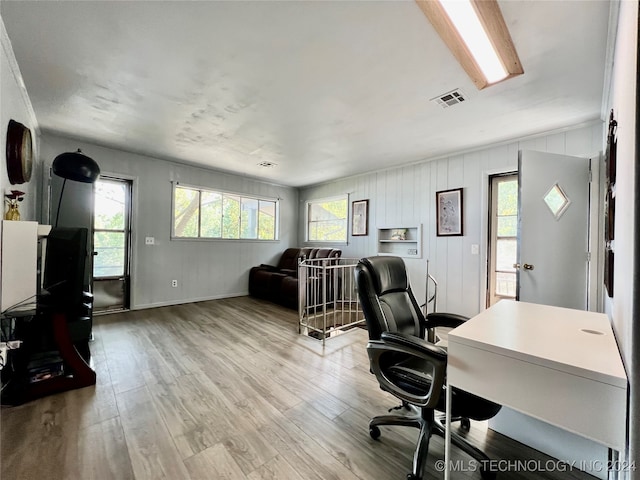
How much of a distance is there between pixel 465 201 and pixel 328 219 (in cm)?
288

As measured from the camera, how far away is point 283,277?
493 centimetres

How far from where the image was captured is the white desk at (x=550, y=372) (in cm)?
80

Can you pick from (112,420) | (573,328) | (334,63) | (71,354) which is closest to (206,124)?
(334,63)

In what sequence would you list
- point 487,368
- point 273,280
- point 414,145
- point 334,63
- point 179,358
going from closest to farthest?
1. point 487,368
2. point 334,63
3. point 179,358
4. point 414,145
5. point 273,280

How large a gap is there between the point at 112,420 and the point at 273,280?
3381 millimetres

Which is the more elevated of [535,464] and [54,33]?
[54,33]

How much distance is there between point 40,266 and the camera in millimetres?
2240

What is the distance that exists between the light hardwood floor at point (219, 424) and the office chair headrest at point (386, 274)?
2.90 ft

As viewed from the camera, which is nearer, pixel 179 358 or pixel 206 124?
pixel 179 358

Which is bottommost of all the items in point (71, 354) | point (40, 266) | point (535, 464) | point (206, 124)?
point (535, 464)

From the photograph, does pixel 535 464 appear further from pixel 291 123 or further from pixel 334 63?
pixel 291 123

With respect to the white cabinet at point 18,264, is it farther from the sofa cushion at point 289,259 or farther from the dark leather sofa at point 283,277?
the sofa cushion at point 289,259

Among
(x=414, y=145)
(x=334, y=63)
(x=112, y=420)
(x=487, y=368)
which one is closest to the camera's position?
(x=487, y=368)

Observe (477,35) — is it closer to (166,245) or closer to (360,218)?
(360,218)
